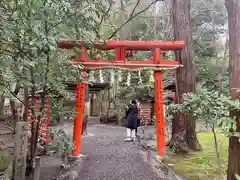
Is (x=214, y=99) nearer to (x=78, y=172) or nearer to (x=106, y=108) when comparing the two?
(x=78, y=172)

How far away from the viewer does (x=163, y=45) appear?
7262 millimetres

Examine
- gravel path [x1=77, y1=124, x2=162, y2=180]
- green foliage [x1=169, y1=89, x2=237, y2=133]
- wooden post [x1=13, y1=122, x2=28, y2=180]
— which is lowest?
gravel path [x1=77, y1=124, x2=162, y2=180]

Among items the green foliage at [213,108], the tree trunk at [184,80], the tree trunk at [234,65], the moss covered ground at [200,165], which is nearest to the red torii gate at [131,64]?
the moss covered ground at [200,165]

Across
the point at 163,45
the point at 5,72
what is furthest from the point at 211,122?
the point at 163,45

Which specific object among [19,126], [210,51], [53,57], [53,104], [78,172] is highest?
[210,51]

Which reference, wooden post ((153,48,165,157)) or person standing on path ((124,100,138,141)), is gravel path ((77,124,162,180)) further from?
person standing on path ((124,100,138,141))

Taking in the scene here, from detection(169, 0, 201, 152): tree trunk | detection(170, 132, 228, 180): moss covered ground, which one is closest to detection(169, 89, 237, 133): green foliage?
detection(170, 132, 228, 180): moss covered ground

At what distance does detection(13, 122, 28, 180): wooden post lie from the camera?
13.4 ft

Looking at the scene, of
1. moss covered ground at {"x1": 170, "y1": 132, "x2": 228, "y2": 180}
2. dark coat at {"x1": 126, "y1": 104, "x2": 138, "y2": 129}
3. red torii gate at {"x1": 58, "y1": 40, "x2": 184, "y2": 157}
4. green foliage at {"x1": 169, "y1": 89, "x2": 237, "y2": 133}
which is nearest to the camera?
green foliage at {"x1": 169, "y1": 89, "x2": 237, "y2": 133}

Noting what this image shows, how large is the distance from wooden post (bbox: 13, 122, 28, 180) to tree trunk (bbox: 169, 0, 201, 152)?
4828 millimetres

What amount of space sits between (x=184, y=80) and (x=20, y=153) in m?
5.31

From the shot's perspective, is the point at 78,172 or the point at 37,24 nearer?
the point at 37,24

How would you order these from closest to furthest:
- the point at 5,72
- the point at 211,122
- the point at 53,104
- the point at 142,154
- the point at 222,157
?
the point at 5,72
the point at 211,122
the point at 53,104
the point at 222,157
the point at 142,154

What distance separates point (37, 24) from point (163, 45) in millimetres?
4761
